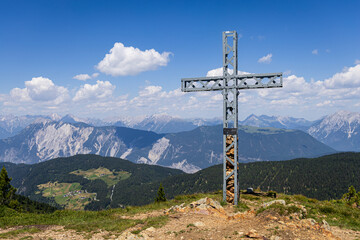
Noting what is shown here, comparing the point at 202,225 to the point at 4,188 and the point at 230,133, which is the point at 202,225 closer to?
the point at 230,133

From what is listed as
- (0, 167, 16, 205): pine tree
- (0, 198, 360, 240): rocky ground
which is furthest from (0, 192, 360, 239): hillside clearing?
(0, 167, 16, 205): pine tree

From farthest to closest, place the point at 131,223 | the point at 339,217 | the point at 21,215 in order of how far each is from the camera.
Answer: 1. the point at 21,215
2. the point at 339,217
3. the point at 131,223

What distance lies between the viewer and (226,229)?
45.5ft

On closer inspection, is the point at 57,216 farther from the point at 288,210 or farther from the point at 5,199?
the point at 5,199

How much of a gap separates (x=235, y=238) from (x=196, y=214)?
5.34 metres

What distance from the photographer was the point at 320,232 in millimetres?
12961

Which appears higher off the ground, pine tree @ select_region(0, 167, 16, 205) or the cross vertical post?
the cross vertical post

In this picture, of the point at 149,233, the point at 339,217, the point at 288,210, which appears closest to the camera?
the point at 149,233

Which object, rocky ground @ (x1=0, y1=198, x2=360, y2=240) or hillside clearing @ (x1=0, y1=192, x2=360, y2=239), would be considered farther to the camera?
hillside clearing @ (x1=0, y1=192, x2=360, y2=239)

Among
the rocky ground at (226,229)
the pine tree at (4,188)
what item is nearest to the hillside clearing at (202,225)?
the rocky ground at (226,229)

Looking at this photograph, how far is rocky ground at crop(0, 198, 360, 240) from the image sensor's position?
1261 cm

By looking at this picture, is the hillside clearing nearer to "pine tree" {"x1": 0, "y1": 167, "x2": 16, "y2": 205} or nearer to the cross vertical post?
the cross vertical post

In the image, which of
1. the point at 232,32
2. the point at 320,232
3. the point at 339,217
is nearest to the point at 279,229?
the point at 320,232

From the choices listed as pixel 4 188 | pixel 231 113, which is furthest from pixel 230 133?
pixel 4 188
